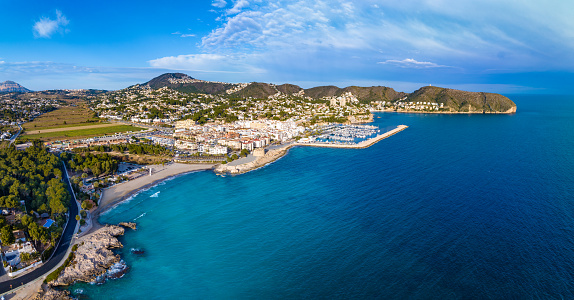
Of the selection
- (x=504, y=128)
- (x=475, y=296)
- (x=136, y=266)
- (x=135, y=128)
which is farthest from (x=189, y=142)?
(x=504, y=128)

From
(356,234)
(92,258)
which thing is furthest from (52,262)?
(356,234)

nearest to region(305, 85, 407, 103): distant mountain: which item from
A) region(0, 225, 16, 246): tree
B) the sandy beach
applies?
the sandy beach

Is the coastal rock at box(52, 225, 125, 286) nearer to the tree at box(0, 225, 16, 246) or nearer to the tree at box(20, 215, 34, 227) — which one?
the tree at box(0, 225, 16, 246)

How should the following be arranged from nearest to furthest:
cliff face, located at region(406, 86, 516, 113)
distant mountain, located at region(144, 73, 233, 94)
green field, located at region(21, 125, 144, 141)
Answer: green field, located at region(21, 125, 144, 141)
cliff face, located at region(406, 86, 516, 113)
distant mountain, located at region(144, 73, 233, 94)

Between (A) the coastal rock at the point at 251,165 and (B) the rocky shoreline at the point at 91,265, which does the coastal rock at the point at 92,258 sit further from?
(A) the coastal rock at the point at 251,165

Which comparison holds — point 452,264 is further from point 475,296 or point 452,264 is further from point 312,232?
point 312,232

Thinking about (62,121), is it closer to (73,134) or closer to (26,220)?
(73,134)
